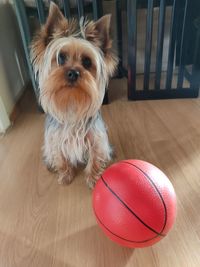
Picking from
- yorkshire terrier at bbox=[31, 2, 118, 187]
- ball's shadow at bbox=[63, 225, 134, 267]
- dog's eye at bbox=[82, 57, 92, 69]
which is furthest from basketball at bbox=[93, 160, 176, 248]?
dog's eye at bbox=[82, 57, 92, 69]

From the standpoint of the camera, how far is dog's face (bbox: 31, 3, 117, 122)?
1.12 m

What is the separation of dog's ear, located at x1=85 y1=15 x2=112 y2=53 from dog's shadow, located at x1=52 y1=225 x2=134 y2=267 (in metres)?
0.89

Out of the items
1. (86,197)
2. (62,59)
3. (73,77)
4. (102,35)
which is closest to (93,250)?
(86,197)

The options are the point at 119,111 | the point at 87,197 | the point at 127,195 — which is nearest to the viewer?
the point at 127,195

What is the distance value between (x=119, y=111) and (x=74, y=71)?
103cm

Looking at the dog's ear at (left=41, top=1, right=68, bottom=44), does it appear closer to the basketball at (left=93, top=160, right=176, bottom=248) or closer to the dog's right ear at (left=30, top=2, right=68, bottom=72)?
the dog's right ear at (left=30, top=2, right=68, bottom=72)

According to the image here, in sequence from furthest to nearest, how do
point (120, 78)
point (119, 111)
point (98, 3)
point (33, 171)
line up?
point (120, 78), point (119, 111), point (98, 3), point (33, 171)

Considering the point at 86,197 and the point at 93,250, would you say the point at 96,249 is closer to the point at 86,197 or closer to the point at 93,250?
the point at 93,250

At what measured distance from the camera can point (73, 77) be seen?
1.12 meters

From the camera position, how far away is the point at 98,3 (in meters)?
1.82

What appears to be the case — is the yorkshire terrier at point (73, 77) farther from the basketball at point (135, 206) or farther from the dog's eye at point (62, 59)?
the basketball at point (135, 206)

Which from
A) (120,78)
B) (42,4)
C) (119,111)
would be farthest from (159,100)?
(42,4)

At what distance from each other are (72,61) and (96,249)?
87 centimetres

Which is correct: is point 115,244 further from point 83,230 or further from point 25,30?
point 25,30
